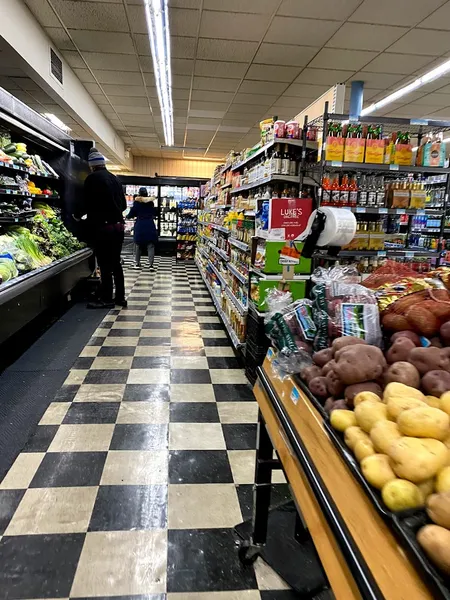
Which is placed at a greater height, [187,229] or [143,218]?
[143,218]

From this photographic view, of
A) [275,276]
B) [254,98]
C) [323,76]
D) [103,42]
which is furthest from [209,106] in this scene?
[275,276]

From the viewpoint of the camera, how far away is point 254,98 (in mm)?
8195

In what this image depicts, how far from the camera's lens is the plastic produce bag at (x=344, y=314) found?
1.44 meters

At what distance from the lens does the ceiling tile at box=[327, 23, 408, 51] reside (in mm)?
5051

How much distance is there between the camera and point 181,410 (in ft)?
9.68

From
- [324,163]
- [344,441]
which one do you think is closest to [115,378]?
[324,163]

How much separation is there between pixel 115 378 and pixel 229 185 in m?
3.20

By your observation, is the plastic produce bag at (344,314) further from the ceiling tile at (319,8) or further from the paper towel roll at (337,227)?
the ceiling tile at (319,8)

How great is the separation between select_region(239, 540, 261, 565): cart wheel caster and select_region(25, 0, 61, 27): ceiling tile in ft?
19.2

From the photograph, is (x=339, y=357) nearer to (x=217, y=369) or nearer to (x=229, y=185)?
(x=217, y=369)

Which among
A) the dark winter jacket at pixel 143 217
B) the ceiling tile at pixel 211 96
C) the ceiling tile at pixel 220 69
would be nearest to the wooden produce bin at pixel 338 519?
the ceiling tile at pixel 220 69

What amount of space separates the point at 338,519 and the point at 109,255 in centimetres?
532

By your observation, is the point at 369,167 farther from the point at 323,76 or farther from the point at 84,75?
the point at 84,75

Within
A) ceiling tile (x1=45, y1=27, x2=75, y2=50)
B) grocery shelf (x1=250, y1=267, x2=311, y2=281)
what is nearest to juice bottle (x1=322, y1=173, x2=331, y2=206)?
grocery shelf (x1=250, y1=267, x2=311, y2=281)
